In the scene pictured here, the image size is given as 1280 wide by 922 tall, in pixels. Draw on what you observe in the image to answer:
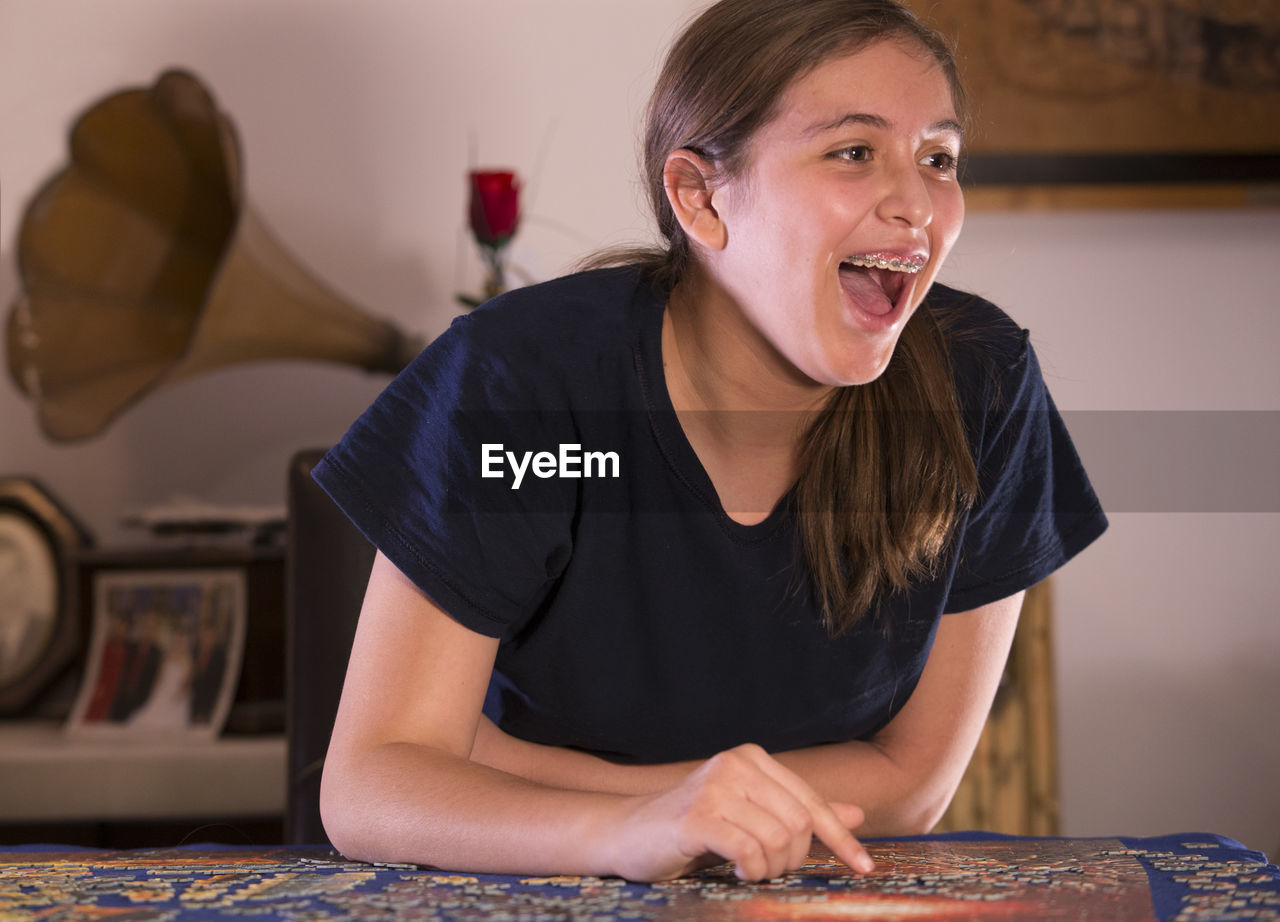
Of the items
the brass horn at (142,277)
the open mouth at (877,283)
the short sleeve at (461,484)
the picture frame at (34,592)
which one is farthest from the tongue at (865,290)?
the picture frame at (34,592)

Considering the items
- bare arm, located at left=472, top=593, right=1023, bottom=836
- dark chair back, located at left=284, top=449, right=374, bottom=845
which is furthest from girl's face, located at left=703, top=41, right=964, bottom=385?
dark chair back, located at left=284, top=449, right=374, bottom=845

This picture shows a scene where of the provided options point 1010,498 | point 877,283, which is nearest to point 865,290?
point 877,283

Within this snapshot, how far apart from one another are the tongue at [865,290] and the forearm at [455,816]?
46 cm

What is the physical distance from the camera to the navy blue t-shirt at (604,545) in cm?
94

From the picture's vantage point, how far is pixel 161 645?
6.27 feet

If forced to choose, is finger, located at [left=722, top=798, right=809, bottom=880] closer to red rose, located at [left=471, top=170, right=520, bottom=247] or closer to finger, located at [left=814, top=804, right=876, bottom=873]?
finger, located at [left=814, top=804, right=876, bottom=873]

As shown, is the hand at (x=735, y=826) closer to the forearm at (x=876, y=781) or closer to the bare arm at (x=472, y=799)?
the bare arm at (x=472, y=799)

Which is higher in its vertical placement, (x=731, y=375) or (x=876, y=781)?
(x=731, y=375)

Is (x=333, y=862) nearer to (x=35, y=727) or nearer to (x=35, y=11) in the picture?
(x=35, y=727)

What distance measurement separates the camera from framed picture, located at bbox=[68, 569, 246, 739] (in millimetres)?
1885

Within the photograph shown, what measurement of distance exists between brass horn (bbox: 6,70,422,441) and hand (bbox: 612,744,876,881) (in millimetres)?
1347

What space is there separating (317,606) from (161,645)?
0.78m

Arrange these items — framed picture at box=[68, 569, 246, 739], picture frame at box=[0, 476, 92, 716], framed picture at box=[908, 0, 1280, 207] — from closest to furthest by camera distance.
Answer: framed picture at box=[68, 569, 246, 739] < picture frame at box=[0, 476, 92, 716] < framed picture at box=[908, 0, 1280, 207]

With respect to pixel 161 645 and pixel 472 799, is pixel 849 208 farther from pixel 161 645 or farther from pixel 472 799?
pixel 161 645
